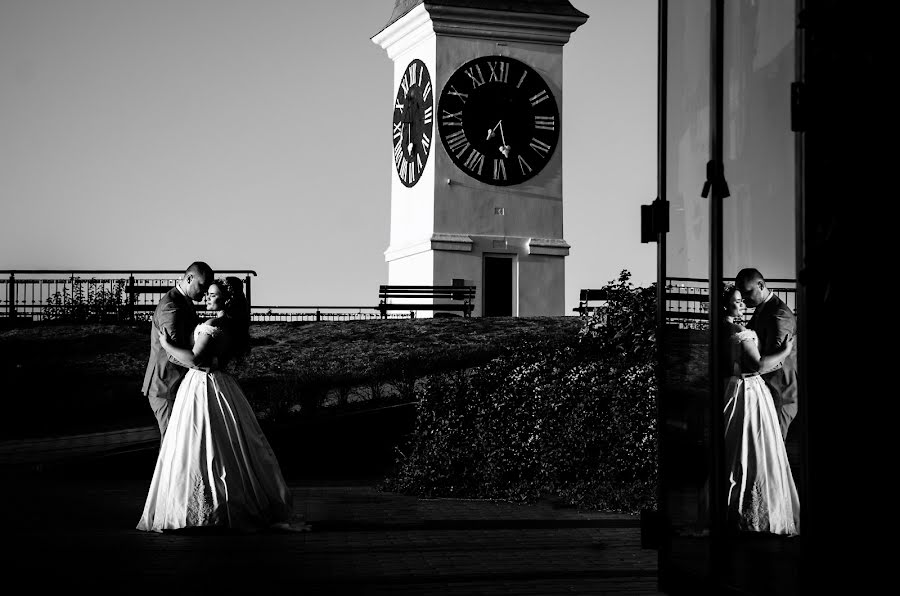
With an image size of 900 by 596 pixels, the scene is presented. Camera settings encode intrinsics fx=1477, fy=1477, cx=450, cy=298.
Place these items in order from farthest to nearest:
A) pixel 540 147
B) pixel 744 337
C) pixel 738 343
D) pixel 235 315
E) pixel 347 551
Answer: pixel 540 147, pixel 235 315, pixel 347 551, pixel 738 343, pixel 744 337

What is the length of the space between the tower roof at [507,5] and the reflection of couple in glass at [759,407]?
112 ft

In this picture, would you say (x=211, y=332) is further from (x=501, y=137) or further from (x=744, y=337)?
(x=501, y=137)

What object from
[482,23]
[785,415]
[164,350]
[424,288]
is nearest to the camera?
[785,415]

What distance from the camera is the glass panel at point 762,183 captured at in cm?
563

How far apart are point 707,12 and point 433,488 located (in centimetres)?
803

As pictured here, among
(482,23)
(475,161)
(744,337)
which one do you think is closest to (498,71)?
(482,23)

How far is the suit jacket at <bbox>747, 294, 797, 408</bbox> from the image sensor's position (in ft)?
18.3

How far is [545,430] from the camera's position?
14.1 m

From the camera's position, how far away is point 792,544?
555cm

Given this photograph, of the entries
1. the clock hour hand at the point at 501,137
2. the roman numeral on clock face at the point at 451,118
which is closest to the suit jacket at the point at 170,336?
the roman numeral on clock face at the point at 451,118

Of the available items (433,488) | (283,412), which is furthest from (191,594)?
(283,412)

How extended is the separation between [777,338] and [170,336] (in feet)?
21.2

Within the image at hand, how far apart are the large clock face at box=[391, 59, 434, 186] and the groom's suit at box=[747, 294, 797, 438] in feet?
113

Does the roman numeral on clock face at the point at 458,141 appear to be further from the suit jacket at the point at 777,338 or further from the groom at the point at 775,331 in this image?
the suit jacket at the point at 777,338
